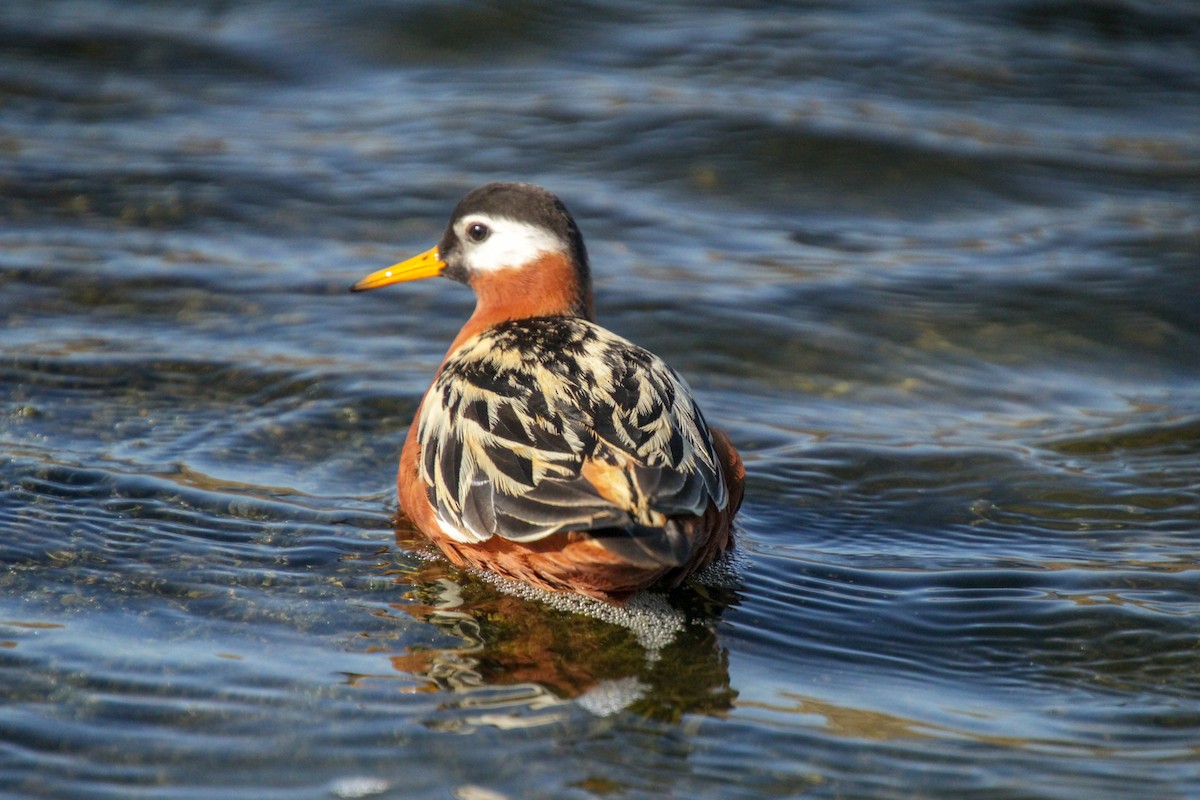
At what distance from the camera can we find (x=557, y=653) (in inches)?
212

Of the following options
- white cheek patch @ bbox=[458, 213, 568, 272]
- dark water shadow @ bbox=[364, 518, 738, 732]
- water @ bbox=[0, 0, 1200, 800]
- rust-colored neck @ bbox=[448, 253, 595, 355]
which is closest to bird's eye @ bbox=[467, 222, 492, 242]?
white cheek patch @ bbox=[458, 213, 568, 272]

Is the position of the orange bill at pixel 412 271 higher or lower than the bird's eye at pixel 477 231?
lower

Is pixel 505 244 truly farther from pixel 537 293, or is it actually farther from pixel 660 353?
pixel 660 353

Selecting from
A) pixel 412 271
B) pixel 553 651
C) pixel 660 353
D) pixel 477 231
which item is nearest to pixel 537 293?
pixel 477 231

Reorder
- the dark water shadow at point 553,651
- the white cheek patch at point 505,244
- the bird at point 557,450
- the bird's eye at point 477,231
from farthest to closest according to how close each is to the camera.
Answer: the bird's eye at point 477,231 → the white cheek patch at point 505,244 → the bird at point 557,450 → the dark water shadow at point 553,651

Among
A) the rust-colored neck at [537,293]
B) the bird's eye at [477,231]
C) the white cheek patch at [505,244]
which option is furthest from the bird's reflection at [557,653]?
the bird's eye at [477,231]

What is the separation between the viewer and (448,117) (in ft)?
41.5

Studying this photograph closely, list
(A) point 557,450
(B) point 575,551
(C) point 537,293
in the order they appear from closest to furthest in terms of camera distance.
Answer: (B) point 575,551
(A) point 557,450
(C) point 537,293

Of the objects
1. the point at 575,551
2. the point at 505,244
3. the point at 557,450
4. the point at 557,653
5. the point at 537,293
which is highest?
the point at 505,244

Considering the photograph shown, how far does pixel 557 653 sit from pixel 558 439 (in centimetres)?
82

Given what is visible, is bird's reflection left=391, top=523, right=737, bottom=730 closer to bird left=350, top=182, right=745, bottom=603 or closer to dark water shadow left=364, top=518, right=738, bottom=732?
dark water shadow left=364, top=518, right=738, bottom=732

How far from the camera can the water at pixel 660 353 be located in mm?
4777

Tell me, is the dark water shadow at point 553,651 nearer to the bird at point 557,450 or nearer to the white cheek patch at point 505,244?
the bird at point 557,450

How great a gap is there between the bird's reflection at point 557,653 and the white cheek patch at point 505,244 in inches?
67.7
